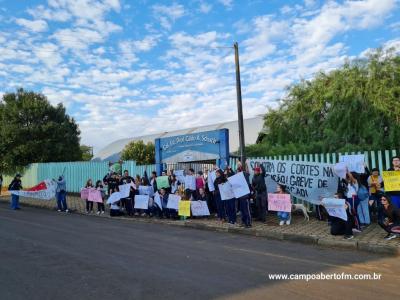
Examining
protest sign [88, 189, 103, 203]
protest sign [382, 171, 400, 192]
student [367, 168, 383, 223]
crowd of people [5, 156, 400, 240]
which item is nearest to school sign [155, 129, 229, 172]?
crowd of people [5, 156, 400, 240]

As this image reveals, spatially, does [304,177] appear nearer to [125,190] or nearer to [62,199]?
[125,190]

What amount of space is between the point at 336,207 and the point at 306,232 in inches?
43.0

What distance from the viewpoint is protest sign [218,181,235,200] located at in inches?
492

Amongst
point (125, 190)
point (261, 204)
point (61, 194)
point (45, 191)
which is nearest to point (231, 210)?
Result: point (261, 204)

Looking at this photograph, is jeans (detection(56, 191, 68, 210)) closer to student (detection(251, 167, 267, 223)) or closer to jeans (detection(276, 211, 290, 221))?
student (detection(251, 167, 267, 223))

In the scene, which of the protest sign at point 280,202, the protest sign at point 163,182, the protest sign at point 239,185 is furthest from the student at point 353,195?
the protest sign at point 163,182

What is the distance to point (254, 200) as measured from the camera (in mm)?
13008

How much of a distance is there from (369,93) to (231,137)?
17733mm

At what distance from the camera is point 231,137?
33812mm

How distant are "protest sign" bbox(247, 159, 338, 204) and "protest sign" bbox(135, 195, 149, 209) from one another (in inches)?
164

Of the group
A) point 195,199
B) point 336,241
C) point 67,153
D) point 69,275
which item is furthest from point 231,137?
point 69,275

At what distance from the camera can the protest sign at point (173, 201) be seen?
557 inches

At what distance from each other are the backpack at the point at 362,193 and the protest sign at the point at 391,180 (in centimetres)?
91

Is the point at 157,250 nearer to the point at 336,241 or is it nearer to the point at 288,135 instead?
the point at 336,241
